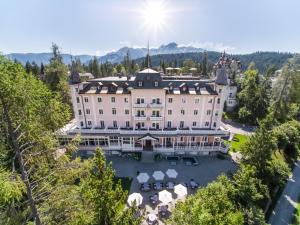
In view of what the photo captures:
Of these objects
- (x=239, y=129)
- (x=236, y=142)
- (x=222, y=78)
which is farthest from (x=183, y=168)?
(x=239, y=129)

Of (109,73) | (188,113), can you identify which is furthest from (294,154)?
(109,73)

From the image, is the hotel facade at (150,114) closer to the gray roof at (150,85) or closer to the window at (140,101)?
the gray roof at (150,85)

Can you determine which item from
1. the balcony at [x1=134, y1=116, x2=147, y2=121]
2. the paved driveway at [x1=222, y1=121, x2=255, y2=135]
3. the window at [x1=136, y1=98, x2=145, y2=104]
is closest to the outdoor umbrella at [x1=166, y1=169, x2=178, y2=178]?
the balcony at [x1=134, y1=116, x2=147, y2=121]

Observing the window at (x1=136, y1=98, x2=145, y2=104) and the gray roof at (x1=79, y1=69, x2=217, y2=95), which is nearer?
the gray roof at (x1=79, y1=69, x2=217, y2=95)

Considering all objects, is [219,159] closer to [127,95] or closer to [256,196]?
[256,196]

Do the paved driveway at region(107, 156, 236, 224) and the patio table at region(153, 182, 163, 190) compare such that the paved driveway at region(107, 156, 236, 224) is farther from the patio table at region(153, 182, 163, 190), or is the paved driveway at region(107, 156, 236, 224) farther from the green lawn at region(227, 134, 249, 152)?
the green lawn at region(227, 134, 249, 152)

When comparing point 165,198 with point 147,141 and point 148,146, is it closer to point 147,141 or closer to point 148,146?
point 148,146
